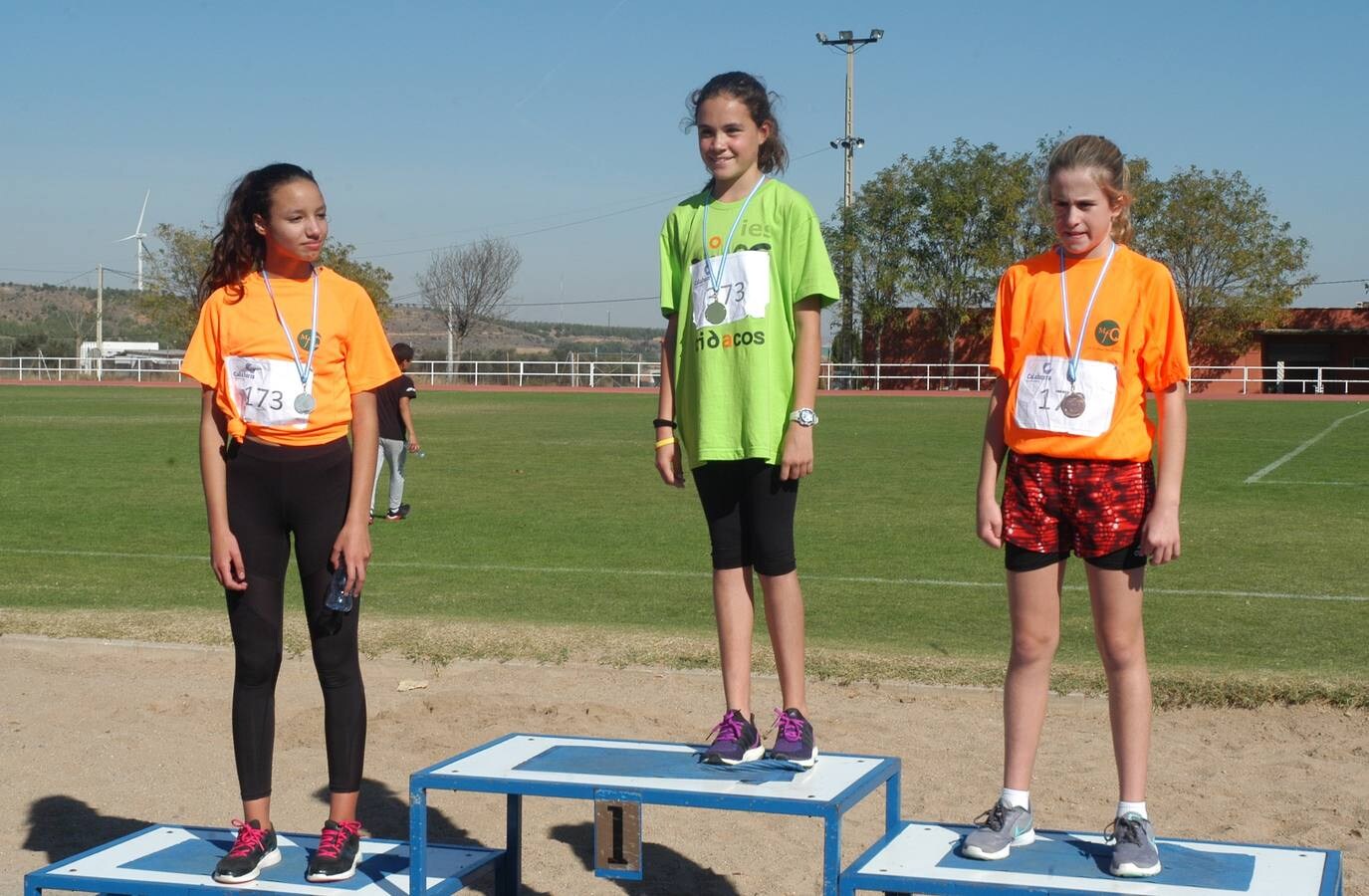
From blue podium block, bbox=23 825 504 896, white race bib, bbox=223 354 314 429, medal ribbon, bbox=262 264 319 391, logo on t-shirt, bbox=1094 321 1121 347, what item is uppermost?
logo on t-shirt, bbox=1094 321 1121 347

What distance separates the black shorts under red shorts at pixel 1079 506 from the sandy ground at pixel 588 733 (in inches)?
59.8

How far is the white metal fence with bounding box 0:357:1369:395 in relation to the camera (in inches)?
2286

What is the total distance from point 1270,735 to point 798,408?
320 cm

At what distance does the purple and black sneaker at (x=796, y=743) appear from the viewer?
4.48m

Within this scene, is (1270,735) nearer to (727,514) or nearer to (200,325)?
(727,514)

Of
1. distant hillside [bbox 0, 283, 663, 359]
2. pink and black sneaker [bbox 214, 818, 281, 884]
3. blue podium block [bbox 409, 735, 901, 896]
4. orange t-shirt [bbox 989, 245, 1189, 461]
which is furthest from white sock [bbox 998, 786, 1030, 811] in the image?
distant hillside [bbox 0, 283, 663, 359]

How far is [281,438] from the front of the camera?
4.30m

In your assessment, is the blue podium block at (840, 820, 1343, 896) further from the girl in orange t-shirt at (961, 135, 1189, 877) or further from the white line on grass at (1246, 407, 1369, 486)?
the white line on grass at (1246, 407, 1369, 486)

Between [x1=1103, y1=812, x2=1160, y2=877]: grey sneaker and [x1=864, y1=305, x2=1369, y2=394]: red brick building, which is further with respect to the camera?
[x1=864, y1=305, x2=1369, y2=394]: red brick building

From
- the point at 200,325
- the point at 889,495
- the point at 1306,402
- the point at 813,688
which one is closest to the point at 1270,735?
the point at 813,688

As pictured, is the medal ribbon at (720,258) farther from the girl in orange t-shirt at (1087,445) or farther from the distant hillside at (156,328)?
the distant hillside at (156,328)

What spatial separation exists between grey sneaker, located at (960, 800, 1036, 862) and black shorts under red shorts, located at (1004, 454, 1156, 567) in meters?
0.70

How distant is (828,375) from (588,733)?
51.2 metres

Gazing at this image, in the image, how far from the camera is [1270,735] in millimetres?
6512
